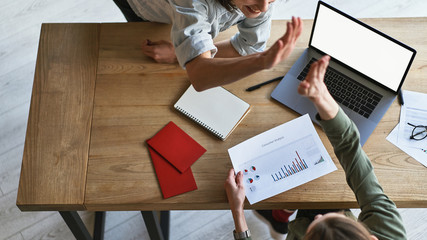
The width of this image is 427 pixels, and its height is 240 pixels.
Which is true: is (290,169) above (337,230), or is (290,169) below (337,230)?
below

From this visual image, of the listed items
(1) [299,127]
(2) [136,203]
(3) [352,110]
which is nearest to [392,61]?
(3) [352,110]

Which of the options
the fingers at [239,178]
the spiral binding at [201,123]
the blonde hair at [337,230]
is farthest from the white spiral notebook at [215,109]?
the blonde hair at [337,230]

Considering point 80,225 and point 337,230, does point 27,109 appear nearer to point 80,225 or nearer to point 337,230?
point 80,225

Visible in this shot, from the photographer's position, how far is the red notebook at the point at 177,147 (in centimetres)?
130

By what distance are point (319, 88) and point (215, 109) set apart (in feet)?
1.32

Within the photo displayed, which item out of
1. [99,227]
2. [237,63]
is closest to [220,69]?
[237,63]

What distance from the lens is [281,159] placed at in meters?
1.29

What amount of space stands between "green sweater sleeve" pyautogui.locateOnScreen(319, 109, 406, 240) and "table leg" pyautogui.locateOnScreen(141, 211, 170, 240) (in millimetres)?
692

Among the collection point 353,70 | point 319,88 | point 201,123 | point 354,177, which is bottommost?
point 201,123

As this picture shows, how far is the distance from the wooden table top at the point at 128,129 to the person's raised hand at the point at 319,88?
0.73 ft

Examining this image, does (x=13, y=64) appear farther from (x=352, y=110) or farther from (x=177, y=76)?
(x=352, y=110)

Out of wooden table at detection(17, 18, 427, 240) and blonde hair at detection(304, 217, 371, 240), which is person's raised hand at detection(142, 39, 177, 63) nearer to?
wooden table at detection(17, 18, 427, 240)

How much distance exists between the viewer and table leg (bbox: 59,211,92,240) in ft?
4.83

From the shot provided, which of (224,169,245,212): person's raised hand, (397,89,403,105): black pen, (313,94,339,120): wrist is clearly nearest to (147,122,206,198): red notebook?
(224,169,245,212): person's raised hand
